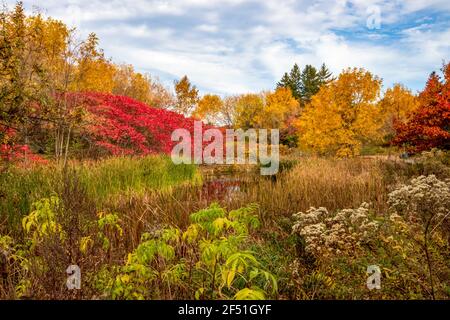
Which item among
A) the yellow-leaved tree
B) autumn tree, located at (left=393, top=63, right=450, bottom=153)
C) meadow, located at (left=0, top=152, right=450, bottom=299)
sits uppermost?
the yellow-leaved tree

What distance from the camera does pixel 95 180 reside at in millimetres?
6980

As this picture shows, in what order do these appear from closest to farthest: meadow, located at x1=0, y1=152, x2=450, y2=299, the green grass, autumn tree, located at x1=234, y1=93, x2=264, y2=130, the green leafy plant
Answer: the green leafy plant
meadow, located at x1=0, y1=152, x2=450, y2=299
the green grass
autumn tree, located at x1=234, y1=93, x2=264, y2=130

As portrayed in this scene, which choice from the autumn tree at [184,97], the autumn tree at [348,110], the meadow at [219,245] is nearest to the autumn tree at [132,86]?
the autumn tree at [184,97]

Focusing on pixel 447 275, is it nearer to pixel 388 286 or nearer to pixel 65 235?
pixel 388 286

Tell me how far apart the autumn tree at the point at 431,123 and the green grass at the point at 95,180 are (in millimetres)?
8606

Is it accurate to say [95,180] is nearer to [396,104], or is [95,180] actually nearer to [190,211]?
[190,211]

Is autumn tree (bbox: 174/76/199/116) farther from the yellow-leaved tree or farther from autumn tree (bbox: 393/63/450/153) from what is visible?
autumn tree (bbox: 393/63/450/153)

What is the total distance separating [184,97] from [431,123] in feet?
94.6

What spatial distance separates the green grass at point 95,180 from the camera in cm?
515

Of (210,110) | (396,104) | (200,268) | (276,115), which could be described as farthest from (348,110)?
(210,110)

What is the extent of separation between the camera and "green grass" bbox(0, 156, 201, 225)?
203 inches

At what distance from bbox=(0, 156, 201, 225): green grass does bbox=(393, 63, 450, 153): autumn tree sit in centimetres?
861

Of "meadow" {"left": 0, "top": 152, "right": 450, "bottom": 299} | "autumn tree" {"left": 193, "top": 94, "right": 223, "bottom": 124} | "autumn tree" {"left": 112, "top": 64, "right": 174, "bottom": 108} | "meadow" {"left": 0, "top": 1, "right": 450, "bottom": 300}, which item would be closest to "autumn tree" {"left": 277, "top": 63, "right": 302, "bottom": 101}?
"autumn tree" {"left": 193, "top": 94, "right": 223, "bottom": 124}
